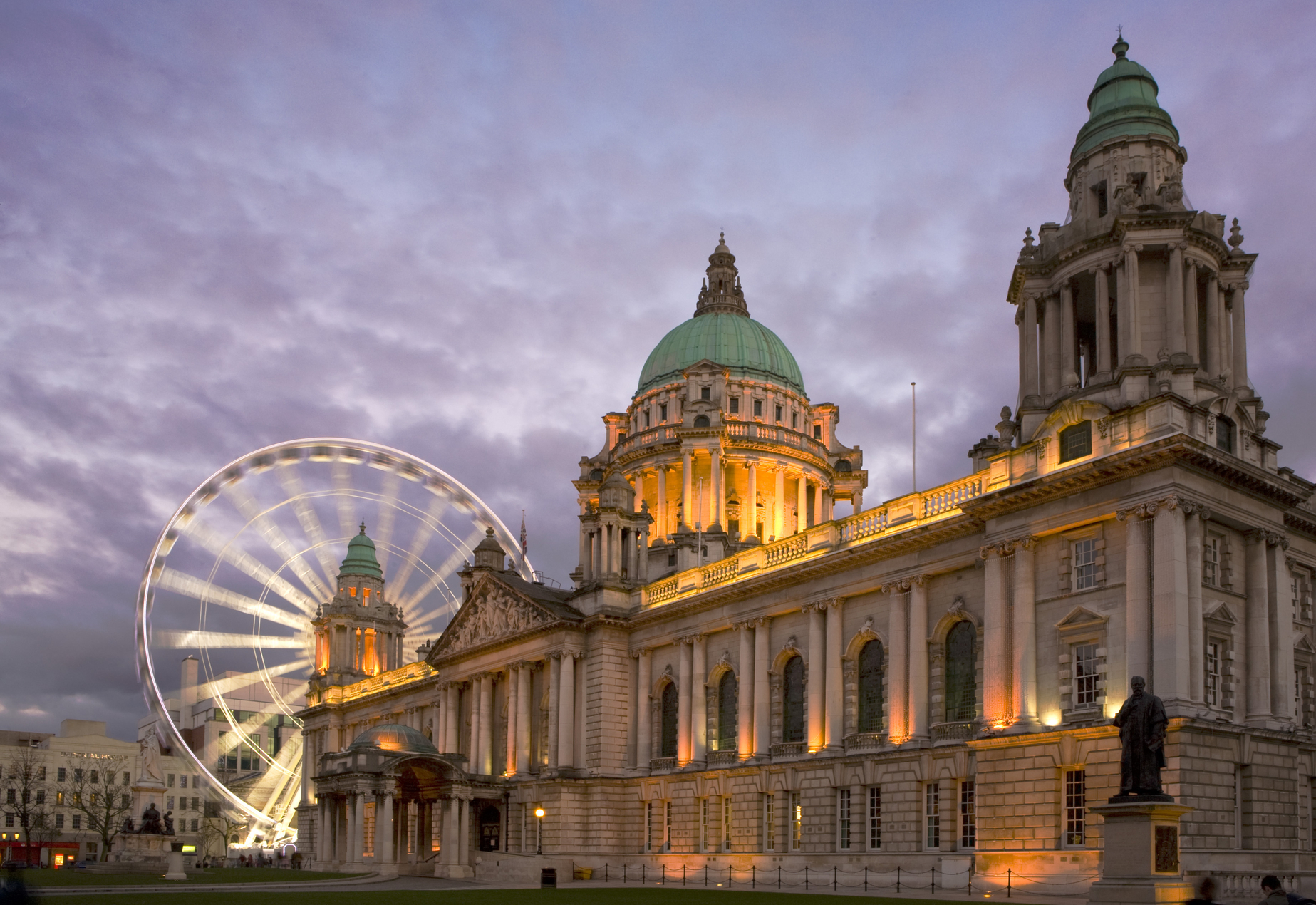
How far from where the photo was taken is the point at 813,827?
54.2 metres

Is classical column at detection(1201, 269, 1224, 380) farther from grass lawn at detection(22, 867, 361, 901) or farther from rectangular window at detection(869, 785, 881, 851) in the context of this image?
grass lawn at detection(22, 867, 361, 901)

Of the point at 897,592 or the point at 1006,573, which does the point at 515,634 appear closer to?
the point at 897,592

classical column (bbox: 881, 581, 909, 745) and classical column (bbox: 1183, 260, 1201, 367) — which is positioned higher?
classical column (bbox: 1183, 260, 1201, 367)

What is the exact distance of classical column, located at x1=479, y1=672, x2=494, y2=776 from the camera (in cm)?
7919

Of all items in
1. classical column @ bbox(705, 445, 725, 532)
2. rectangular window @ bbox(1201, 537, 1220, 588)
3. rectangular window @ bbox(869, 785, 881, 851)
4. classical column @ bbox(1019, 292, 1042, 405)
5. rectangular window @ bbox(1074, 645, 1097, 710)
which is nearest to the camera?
rectangular window @ bbox(1201, 537, 1220, 588)

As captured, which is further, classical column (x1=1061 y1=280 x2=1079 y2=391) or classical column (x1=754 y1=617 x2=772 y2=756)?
classical column (x1=754 y1=617 x2=772 y2=756)

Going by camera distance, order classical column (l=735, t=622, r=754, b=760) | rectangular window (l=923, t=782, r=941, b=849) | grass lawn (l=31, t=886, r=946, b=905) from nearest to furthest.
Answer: grass lawn (l=31, t=886, r=946, b=905), rectangular window (l=923, t=782, r=941, b=849), classical column (l=735, t=622, r=754, b=760)

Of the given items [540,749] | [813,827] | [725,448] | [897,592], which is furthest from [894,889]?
[725,448]

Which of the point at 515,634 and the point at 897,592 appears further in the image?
the point at 515,634

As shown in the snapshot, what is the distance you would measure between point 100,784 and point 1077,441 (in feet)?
429

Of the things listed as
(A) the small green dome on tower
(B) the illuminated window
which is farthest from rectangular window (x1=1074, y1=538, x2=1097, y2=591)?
(A) the small green dome on tower

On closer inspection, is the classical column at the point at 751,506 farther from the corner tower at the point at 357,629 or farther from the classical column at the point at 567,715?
the corner tower at the point at 357,629

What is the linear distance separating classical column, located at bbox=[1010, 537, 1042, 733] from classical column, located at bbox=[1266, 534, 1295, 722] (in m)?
7.65

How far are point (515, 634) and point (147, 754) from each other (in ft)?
99.3
